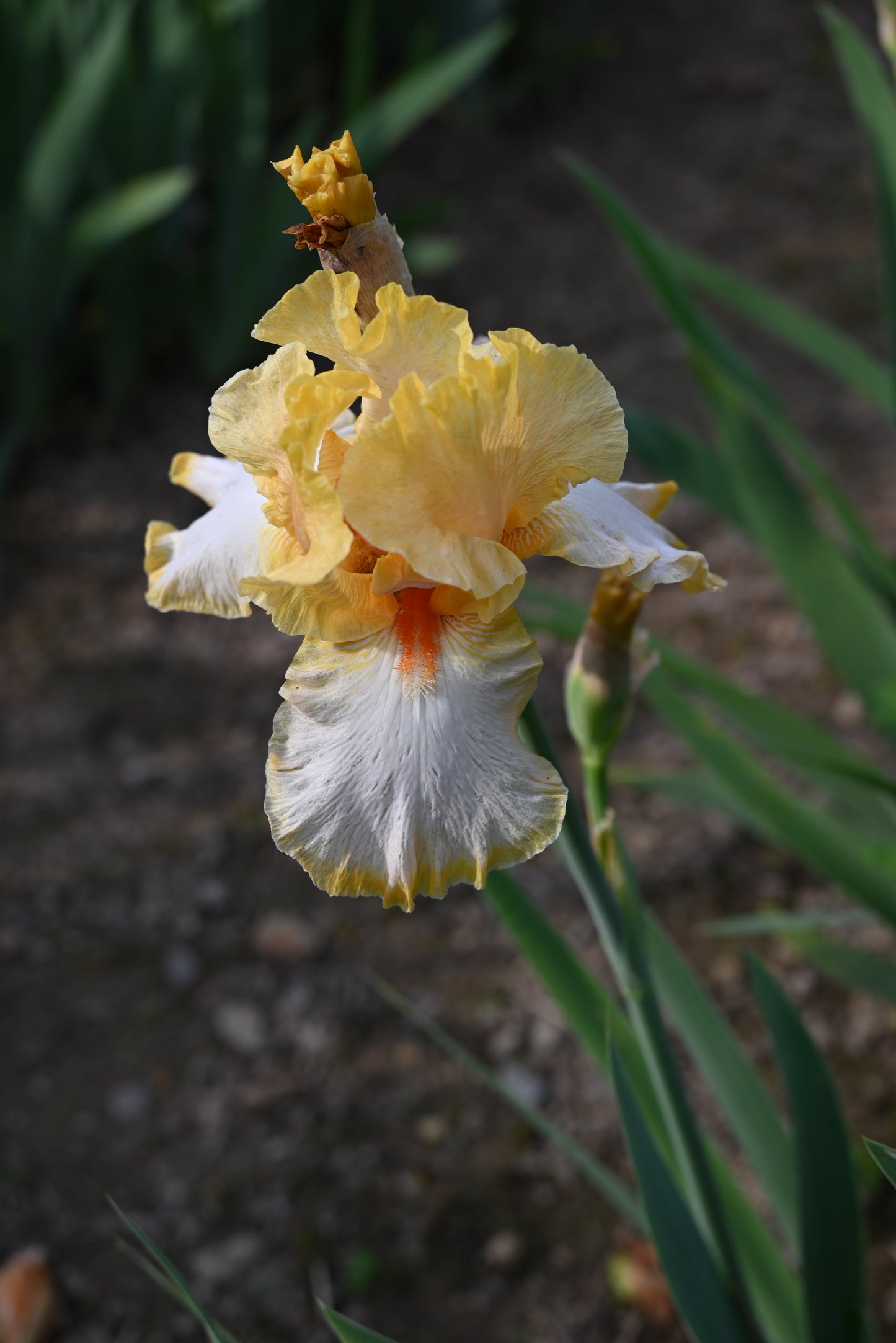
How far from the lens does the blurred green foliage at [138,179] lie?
217 centimetres

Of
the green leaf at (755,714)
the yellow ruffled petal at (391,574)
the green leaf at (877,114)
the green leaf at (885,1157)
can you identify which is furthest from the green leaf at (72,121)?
the green leaf at (885,1157)

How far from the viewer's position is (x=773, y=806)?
3.67 feet

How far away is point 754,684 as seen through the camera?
201 cm

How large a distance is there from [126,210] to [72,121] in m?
0.17

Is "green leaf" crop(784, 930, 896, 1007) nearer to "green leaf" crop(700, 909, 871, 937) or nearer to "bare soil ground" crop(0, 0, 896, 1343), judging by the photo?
"green leaf" crop(700, 909, 871, 937)

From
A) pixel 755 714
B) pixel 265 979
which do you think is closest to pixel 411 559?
pixel 755 714

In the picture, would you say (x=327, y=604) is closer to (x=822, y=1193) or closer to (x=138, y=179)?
(x=822, y=1193)

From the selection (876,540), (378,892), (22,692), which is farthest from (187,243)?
(378,892)

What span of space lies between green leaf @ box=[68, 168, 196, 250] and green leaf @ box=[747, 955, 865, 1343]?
1791 mm

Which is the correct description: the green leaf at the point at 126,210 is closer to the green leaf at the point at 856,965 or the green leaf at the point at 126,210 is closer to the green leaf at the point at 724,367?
the green leaf at the point at 724,367

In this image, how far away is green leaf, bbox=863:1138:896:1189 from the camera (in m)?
0.61

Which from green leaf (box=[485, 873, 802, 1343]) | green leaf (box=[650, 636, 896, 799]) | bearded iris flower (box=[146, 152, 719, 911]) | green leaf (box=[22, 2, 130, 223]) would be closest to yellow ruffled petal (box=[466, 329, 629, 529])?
bearded iris flower (box=[146, 152, 719, 911])

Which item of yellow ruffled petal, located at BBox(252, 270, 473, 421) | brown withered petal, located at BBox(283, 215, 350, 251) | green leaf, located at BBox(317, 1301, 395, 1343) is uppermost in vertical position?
brown withered petal, located at BBox(283, 215, 350, 251)

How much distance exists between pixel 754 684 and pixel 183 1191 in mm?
1253
